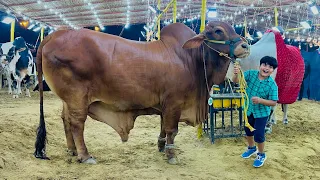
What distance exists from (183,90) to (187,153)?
0.99m

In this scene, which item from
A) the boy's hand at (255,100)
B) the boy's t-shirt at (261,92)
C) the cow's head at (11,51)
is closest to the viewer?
the boy's hand at (255,100)

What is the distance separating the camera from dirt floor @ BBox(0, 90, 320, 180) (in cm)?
340

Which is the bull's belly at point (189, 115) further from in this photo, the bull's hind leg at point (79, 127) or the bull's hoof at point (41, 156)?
the bull's hoof at point (41, 156)

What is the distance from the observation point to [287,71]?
17.5 feet

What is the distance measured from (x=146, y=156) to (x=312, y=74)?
10.6m

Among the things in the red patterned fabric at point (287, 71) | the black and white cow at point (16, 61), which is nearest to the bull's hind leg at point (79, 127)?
the red patterned fabric at point (287, 71)

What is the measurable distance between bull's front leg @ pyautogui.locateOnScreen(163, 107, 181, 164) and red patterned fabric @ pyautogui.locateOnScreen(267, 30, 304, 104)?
7.69 feet

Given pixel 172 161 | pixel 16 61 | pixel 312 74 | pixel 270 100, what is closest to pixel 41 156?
pixel 172 161

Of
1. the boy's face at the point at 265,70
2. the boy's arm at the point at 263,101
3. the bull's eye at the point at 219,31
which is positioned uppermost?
the bull's eye at the point at 219,31

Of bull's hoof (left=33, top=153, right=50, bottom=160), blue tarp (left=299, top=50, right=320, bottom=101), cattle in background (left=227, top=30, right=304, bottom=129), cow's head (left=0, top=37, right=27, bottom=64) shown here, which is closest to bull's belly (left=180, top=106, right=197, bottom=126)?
cattle in background (left=227, top=30, right=304, bottom=129)

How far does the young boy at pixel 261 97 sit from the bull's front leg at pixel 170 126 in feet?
2.90

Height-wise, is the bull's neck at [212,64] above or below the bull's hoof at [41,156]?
above

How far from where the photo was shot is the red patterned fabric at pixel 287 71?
532 cm

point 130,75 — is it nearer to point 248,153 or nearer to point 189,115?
point 189,115
